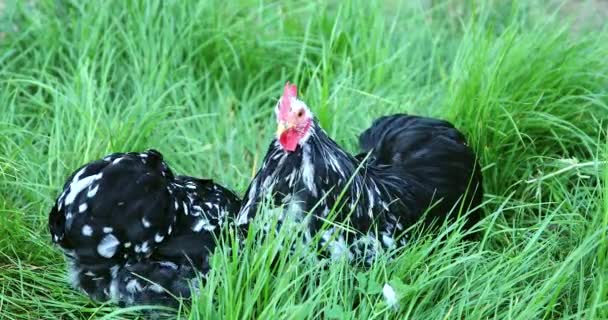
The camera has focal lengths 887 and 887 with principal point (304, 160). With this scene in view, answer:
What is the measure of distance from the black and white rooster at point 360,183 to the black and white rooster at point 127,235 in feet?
0.76

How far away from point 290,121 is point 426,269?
1.97 ft

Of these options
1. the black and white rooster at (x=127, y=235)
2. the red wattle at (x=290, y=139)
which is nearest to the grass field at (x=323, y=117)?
the black and white rooster at (x=127, y=235)

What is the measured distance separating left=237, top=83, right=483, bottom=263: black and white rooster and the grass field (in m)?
0.12

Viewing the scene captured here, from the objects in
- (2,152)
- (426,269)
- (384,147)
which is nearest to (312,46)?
(384,147)

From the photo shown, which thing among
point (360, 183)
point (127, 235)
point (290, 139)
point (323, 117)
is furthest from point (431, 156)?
point (127, 235)

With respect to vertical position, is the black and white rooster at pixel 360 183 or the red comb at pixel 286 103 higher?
the red comb at pixel 286 103

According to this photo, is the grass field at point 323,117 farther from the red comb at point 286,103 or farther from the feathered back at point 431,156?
the red comb at point 286,103

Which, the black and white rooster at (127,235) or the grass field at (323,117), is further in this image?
the black and white rooster at (127,235)

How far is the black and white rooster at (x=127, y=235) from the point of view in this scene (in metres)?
2.76

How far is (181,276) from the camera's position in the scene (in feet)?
9.24

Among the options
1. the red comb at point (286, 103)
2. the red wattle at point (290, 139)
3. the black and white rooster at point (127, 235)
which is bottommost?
the black and white rooster at point (127, 235)

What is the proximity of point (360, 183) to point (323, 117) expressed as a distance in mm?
781

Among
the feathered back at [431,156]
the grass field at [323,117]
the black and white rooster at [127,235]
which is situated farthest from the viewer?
the feathered back at [431,156]

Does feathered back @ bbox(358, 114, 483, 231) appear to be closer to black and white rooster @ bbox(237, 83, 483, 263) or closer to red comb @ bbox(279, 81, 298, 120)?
black and white rooster @ bbox(237, 83, 483, 263)
